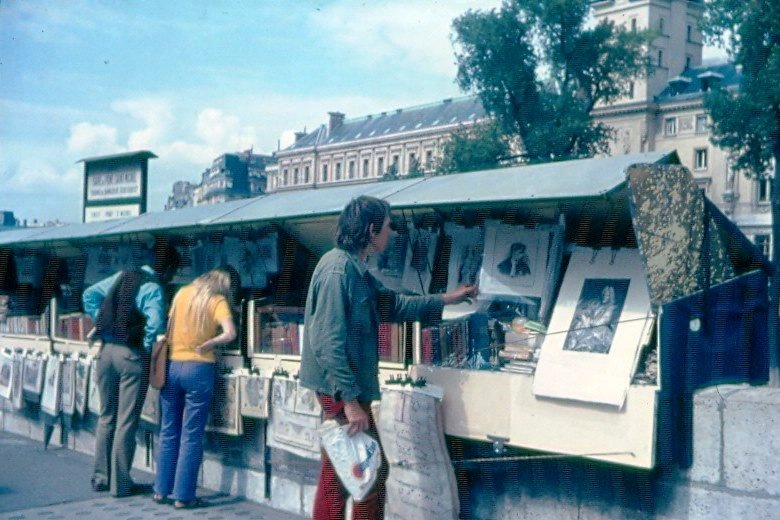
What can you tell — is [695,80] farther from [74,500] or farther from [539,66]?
[74,500]

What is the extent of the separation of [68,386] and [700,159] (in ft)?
200

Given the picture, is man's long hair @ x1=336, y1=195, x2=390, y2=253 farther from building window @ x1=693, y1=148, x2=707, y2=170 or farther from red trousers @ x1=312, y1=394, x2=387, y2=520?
building window @ x1=693, y1=148, x2=707, y2=170

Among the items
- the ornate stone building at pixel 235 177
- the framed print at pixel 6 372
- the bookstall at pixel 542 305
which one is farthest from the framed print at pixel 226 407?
the ornate stone building at pixel 235 177

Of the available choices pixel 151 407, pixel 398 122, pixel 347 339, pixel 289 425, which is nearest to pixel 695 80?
pixel 398 122

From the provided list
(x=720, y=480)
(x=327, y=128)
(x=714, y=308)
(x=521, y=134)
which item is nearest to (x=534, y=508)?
(x=720, y=480)

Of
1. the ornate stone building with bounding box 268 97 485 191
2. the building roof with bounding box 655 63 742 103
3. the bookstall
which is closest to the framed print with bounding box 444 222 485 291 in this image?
the bookstall

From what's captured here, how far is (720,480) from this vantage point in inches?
152

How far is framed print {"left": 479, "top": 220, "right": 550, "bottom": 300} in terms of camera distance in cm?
485

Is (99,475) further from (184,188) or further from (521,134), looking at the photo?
(184,188)

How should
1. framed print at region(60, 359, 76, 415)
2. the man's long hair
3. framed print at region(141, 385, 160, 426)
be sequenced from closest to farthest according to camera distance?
the man's long hair
framed print at region(141, 385, 160, 426)
framed print at region(60, 359, 76, 415)

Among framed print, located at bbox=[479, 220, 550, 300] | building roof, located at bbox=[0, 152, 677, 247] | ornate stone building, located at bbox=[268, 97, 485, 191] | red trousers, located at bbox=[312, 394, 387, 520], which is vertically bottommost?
red trousers, located at bbox=[312, 394, 387, 520]

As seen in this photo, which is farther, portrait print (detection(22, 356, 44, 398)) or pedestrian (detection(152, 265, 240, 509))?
portrait print (detection(22, 356, 44, 398))

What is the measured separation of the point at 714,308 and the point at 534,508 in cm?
134

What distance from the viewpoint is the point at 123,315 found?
6332 millimetres
